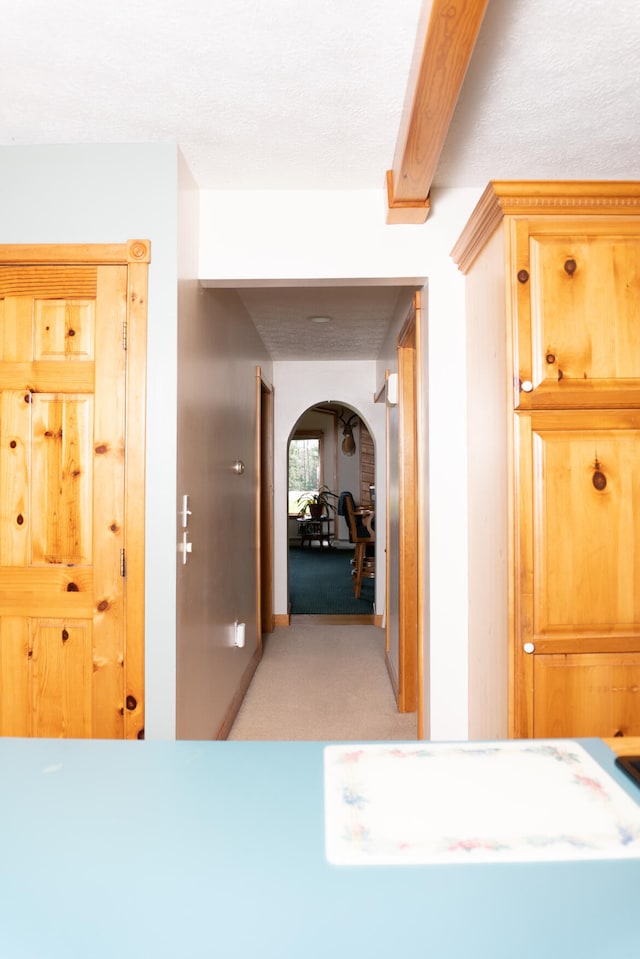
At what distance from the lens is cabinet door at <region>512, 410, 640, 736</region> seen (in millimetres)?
1971

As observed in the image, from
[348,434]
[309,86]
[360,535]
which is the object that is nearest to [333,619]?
[360,535]

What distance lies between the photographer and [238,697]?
368 centimetres

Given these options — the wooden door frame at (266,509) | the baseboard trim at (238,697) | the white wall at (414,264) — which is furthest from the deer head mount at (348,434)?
the white wall at (414,264)

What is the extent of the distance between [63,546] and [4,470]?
13.8 inches

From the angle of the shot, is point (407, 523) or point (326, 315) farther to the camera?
point (326, 315)

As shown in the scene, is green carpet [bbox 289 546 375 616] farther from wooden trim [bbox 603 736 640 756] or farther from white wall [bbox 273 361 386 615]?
wooden trim [bbox 603 736 640 756]

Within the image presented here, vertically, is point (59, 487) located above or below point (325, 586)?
above

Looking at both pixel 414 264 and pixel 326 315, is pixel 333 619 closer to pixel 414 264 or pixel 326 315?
pixel 326 315

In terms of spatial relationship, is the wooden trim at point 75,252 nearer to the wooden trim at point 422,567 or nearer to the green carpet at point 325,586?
the wooden trim at point 422,567

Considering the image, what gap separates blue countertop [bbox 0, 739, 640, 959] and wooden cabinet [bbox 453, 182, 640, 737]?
3.73 ft

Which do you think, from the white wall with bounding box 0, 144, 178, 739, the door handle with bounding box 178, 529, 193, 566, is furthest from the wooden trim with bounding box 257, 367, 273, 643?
the white wall with bounding box 0, 144, 178, 739

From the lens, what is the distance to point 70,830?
0.79 m

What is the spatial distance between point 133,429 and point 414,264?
4.33 ft

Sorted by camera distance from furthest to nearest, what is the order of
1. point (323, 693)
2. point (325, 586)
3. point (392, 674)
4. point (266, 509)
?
1. point (325, 586)
2. point (266, 509)
3. point (392, 674)
4. point (323, 693)
